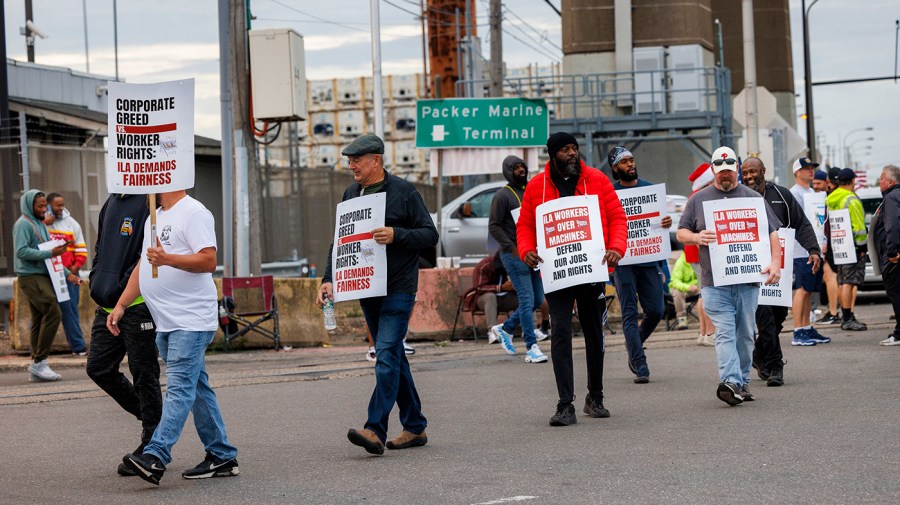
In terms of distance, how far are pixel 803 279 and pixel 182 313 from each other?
8.83m

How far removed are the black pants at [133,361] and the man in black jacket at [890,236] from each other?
8.76 meters

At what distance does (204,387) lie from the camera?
24.4 feet

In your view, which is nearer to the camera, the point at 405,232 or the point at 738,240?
the point at 405,232

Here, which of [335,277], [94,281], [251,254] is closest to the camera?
[94,281]

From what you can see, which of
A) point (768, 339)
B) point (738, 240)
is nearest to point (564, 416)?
point (738, 240)

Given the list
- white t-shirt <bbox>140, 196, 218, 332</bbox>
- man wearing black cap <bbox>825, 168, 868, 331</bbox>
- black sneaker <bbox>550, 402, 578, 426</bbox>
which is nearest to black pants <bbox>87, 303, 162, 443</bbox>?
white t-shirt <bbox>140, 196, 218, 332</bbox>

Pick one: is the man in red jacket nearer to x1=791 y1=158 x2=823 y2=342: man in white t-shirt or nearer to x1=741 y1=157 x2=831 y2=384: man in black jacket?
x1=741 y1=157 x2=831 y2=384: man in black jacket

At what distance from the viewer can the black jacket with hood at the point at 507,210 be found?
13.4m

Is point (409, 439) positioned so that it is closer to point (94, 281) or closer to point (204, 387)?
point (204, 387)

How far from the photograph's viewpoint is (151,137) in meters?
7.45

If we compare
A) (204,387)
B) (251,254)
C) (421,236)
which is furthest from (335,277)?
(251,254)

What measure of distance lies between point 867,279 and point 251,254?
393 inches

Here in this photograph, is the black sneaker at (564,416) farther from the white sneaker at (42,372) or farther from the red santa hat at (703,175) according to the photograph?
the white sneaker at (42,372)

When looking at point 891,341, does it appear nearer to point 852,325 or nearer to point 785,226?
point 852,325
